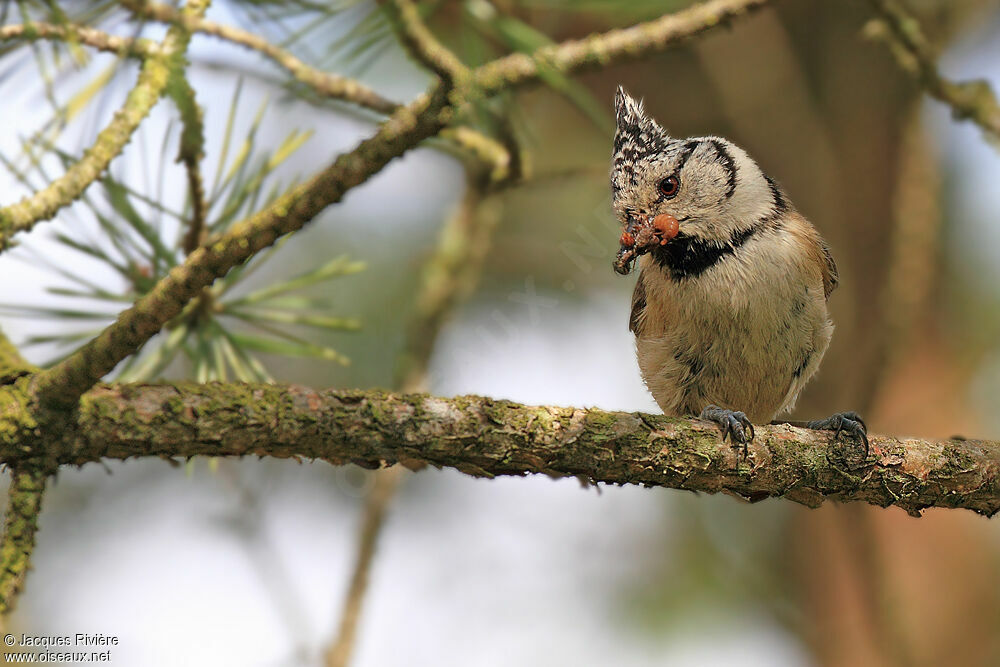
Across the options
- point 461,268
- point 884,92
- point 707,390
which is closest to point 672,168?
point 707,390

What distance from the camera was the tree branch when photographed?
1460mm

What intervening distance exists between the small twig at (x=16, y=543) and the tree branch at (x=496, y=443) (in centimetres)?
9

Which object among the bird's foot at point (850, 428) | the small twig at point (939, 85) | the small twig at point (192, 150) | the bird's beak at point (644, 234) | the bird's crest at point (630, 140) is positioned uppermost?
the small twig at point (939, 85)

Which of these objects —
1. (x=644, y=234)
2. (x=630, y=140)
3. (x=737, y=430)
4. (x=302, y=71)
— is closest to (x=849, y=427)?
(x=737, y=430)

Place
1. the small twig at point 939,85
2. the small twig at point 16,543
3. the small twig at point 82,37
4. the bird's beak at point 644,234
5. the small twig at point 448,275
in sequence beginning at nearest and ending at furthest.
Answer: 1. the small twig at point 16,543
2. the small twig at point 82,37
3. the bird's beak at point 644,234
4. the small twig at point 939,85
5. the small twig at point 448,275

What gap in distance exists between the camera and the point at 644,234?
8.09 ft

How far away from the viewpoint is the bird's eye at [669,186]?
2.51m

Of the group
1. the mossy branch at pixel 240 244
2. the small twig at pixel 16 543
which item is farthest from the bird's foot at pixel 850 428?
the small twig at pixel 16 543

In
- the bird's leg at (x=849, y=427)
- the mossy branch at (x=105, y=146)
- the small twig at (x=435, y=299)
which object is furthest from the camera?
the small twig at (x=435, y=299)

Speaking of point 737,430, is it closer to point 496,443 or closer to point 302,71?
point 496,443

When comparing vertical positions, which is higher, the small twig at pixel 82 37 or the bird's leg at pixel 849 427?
the small twig at pixel 82 37

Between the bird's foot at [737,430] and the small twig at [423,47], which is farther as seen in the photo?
the bird's foot at [737,430]

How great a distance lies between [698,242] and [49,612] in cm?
356

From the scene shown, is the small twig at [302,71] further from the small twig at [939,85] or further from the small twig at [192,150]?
the small twig at [939,85]
